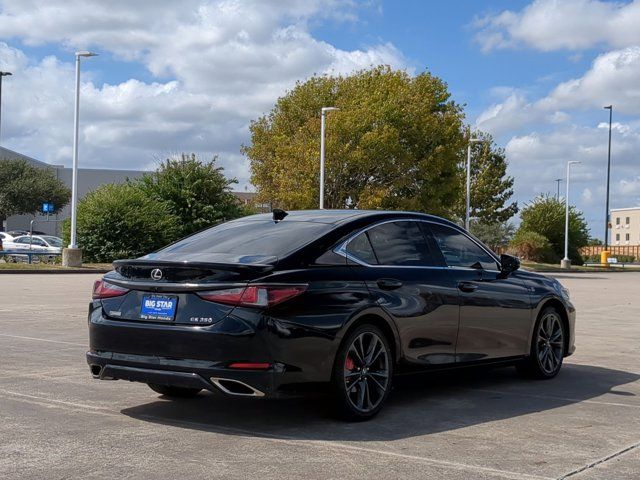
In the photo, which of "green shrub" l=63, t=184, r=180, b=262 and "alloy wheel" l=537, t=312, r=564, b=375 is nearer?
"alloy wheel" l=537, t=312, r=564, b=375

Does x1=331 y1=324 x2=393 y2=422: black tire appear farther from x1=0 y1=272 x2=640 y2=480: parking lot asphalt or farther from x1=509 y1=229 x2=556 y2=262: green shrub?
x1=509 y1=229 x2=556 y2=262: green shrub

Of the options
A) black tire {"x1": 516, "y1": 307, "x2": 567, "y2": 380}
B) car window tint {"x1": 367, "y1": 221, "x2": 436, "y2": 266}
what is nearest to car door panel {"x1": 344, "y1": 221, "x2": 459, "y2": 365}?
car window tint {"x1": 367, "y1": 221, "x2": 436, "y2": 266}

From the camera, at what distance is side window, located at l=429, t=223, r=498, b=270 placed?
812 cm

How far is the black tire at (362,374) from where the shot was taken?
21.8 feet

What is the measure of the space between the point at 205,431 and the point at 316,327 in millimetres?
1071

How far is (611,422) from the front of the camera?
7102mm

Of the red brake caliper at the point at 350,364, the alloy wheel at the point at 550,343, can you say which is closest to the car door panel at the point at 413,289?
the red brake caliper at the point at 350,364

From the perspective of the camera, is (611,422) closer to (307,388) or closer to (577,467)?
(577,467)

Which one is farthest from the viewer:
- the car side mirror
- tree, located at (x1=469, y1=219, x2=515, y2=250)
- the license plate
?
tree, located at (x1=469, y1=219, x2=515, y2=250)

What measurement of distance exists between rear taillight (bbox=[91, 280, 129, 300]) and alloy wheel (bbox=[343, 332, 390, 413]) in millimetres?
1751

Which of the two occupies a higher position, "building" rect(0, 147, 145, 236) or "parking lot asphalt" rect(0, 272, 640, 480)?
"building" rect(0, 147, 145, 236)

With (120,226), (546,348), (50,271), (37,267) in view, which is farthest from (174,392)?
(120,226)

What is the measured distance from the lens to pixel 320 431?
652 centimetres

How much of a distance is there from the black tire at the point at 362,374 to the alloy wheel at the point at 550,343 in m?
2.60
